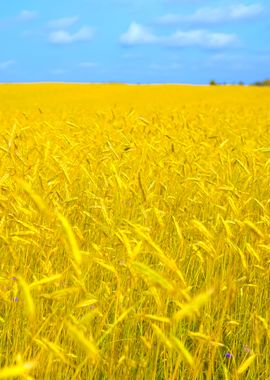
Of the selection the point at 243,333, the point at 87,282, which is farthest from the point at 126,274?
the point at 243,333

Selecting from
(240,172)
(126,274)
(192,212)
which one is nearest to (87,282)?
(126,274)

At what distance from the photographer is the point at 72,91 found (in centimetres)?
2288

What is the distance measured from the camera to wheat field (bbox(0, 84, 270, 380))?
149 cm

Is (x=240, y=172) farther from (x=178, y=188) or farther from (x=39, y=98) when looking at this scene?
(x=39, y=98)

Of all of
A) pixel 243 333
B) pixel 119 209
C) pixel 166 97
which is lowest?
pixel 243 333

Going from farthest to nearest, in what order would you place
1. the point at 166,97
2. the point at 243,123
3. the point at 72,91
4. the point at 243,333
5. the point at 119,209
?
the point at 72,91
the point at 166,97
the point at 243,123
the point at 119,209
the point at 243,333

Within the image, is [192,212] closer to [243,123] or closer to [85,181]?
[85,181]

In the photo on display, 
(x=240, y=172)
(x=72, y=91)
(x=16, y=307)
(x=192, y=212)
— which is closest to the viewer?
(x=16, y=307)

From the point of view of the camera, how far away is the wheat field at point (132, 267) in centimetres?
149

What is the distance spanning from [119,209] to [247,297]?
2.78 ft

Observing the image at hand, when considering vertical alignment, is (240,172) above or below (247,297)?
above

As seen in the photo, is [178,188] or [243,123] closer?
[178,188]

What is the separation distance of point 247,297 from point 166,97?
754 inches

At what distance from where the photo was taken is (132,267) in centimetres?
172
